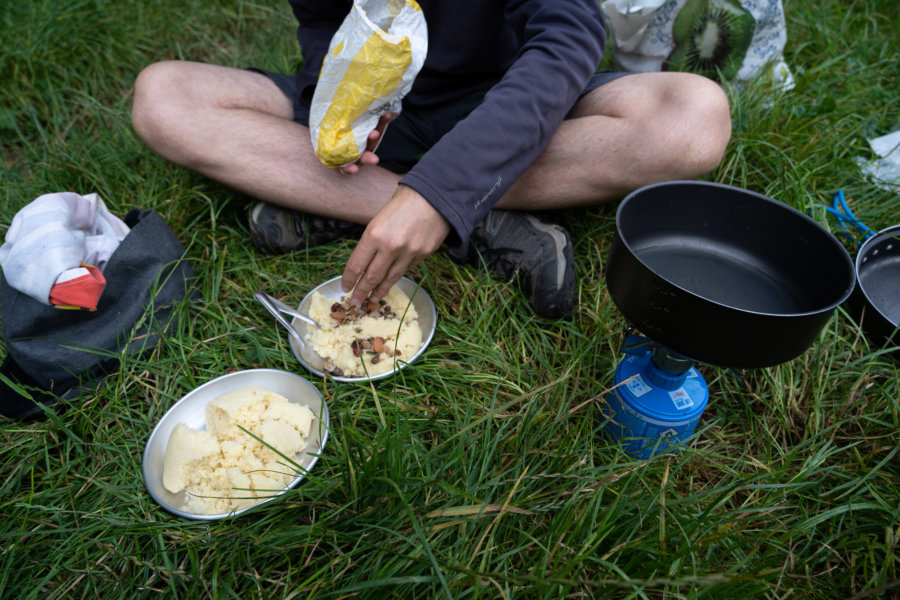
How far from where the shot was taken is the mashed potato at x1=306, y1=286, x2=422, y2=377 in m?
1.44

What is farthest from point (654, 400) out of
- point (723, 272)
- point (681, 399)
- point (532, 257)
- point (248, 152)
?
point (248, 152)

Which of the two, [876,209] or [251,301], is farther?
[876,209]

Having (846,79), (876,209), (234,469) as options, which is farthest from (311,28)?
(846,79)

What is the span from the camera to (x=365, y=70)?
1337mm

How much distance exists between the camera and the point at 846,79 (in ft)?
7.49

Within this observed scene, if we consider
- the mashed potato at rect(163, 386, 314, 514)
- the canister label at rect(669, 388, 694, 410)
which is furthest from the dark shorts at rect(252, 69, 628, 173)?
the canister label at rect(669, 388, 694, 410)

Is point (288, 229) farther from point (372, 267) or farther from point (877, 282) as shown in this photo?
point (877, 282)

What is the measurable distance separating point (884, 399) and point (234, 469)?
1.63 meters

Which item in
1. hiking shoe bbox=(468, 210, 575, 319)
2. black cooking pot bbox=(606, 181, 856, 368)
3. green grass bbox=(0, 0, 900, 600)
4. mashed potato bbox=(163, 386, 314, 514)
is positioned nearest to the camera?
black cooking pot bbox=(606, 181, 856, 368)

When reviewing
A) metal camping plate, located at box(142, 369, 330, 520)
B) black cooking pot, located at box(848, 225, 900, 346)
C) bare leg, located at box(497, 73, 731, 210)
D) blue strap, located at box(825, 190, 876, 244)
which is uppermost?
bare leg, located at box(497, 73, 731, 210)

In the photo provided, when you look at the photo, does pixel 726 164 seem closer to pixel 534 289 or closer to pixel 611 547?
pixel 534 289

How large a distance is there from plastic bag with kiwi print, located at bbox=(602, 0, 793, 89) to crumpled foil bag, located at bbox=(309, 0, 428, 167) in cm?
121

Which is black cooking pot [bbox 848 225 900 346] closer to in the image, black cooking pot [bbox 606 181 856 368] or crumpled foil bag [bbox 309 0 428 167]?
black cooking pot [bbox 606 181 856 368]

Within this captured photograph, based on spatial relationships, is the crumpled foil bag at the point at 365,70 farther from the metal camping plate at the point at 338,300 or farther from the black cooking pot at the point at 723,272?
the black cooking pot at the point at 723,272
